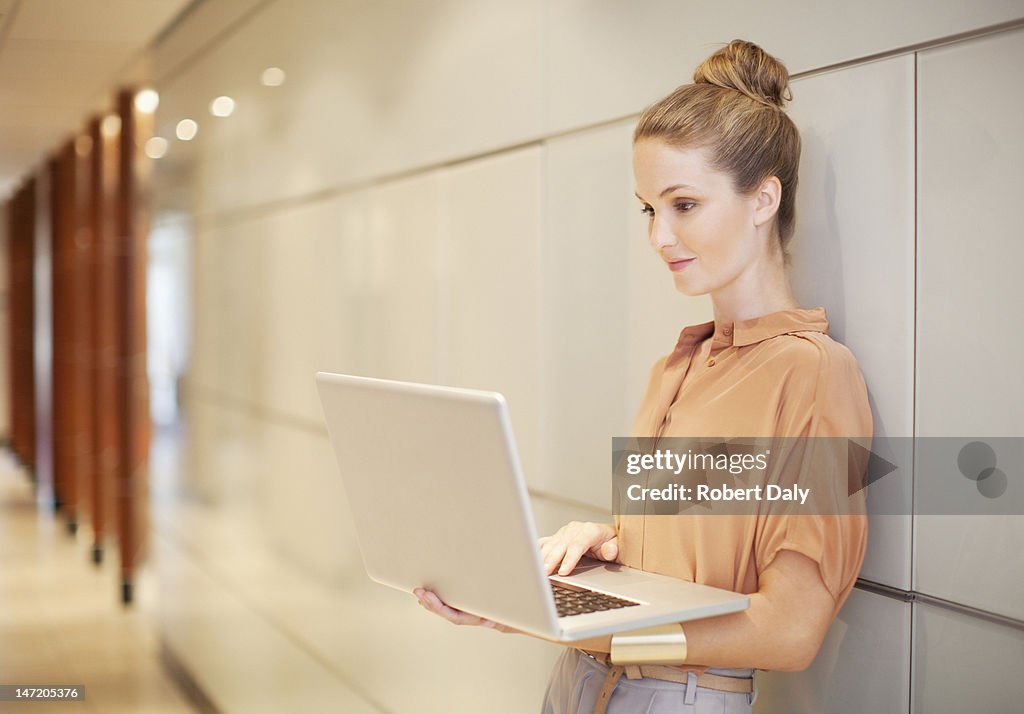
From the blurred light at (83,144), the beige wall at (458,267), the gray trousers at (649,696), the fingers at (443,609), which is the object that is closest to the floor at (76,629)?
the beige wall at (458,267)

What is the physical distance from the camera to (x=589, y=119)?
2.16m

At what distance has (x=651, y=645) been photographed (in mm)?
1354

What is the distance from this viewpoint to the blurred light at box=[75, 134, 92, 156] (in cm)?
712

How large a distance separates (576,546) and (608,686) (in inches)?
8.1

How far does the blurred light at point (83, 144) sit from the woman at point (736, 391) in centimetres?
630

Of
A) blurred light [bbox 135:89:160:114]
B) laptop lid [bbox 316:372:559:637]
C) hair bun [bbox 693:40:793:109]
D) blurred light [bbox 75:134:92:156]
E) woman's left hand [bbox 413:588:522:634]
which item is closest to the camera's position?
laptop lid [bbox 316:372:559:637]

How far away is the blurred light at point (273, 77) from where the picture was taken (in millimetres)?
3717

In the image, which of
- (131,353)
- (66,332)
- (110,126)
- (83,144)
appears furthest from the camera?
(66,332)

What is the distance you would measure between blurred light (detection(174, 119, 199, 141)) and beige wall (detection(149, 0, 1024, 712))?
0.23 ft

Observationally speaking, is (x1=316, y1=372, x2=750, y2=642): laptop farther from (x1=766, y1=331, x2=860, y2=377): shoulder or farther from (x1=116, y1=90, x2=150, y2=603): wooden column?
(x1=116, y1=90, x2=150, y2=603): wooden column

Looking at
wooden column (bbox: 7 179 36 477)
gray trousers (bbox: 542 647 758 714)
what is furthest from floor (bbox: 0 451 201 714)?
gray trousers (bbox: 542 647 758 714)

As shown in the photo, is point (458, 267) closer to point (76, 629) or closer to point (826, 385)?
point (826, 385)

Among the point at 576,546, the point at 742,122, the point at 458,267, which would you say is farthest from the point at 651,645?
the point at 458,267

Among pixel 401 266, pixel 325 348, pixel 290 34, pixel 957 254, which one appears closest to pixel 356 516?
pixel 957 254
